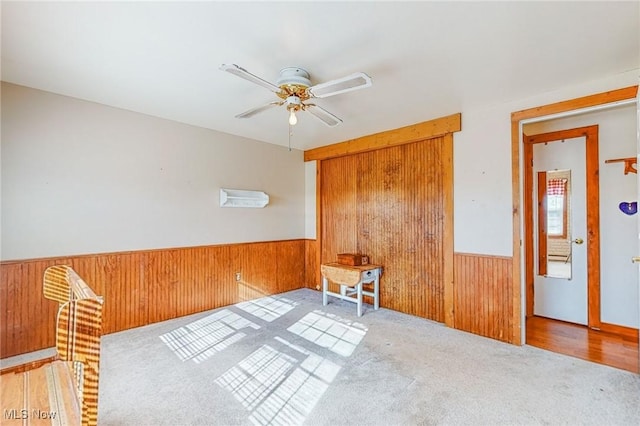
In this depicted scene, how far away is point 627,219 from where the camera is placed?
308cm

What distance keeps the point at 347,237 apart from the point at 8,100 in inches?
160

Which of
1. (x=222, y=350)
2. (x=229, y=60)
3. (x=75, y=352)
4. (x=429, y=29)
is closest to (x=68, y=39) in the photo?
(x=229, y=60)

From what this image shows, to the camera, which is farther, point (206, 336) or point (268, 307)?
point (268, 307)

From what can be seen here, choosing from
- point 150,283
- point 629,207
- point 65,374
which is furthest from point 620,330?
point 150,283

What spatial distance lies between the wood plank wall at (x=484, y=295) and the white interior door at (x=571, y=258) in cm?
120

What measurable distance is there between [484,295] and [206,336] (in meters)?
2.96

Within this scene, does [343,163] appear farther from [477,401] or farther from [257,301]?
[477,401]

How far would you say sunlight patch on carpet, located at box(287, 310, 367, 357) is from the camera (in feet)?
9.32

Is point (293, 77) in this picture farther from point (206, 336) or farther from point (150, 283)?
point (150, 283)

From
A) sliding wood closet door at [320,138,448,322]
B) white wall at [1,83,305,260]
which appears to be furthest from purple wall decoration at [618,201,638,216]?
white wall at [1,83,305,260]

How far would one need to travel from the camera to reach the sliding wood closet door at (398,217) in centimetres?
359

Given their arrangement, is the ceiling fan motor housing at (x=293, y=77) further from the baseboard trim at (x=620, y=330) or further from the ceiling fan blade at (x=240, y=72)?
the baseboard trim at (x=620, y=330)

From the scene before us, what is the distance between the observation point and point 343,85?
2102 mm

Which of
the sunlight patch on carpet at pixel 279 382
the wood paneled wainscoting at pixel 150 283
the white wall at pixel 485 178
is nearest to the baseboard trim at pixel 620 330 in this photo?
the white wall at pixel 485 178
